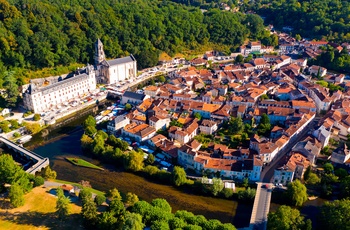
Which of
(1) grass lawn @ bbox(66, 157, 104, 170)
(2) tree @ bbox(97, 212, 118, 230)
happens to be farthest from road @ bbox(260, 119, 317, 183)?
(1) grass lawn @ bbox(66, 157, 104, 170)

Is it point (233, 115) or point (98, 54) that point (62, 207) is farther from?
point (98, 54)

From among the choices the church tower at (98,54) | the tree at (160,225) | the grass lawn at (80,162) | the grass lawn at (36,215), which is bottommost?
the grass lawn at (36,215)

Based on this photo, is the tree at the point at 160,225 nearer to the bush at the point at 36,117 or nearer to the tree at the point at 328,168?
the tree at the point at 328,168

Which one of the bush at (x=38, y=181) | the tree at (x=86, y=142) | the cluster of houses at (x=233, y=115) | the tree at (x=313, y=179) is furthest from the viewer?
the tree at (x=86, y=142)

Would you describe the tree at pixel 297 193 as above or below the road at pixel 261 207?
above

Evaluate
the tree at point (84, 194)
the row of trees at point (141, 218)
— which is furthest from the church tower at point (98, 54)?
the row of trees at point (141, 218)

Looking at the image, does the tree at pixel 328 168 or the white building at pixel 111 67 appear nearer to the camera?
the tree at pixel 328 168
